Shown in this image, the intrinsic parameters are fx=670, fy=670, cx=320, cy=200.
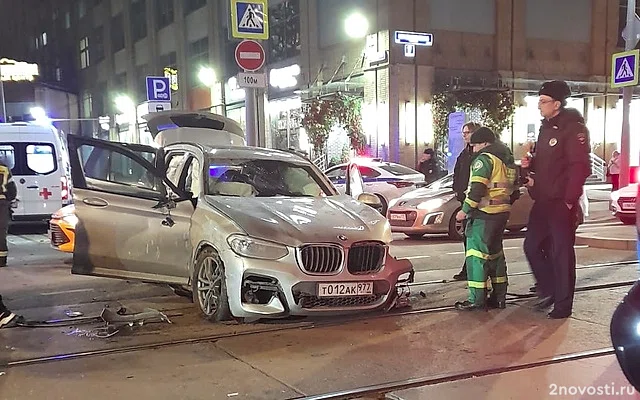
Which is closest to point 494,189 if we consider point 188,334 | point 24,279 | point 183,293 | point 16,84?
point 188,334

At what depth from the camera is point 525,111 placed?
26016 millimetres

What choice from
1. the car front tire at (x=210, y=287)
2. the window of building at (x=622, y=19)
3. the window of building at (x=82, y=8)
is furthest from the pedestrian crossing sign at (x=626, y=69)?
the window of building at (x=82, y=8)

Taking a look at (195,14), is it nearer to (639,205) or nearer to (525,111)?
(525,111)

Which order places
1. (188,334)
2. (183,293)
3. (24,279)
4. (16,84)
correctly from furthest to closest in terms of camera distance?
(16,84) → (24,279) → (183,293) → (188,334)

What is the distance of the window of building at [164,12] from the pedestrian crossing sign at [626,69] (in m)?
31.8

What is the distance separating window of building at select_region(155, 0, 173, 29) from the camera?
40456 mm

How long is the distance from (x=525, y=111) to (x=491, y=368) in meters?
22.7

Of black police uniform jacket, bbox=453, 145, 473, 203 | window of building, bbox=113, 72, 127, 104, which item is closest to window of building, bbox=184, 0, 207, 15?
window of building, bbox=113, 72, 127, 104

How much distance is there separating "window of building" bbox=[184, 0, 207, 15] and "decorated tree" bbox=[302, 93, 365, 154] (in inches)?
548

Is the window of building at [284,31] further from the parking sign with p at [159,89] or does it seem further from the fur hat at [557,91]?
the fur hat at [557,91]

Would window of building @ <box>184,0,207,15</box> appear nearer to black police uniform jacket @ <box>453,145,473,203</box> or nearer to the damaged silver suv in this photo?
black police uniform jacket @ <box>453,145,473,203</box>

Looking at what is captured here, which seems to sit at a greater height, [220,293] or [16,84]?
[16,84]

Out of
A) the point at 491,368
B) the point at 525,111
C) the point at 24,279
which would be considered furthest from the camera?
the point at 525,111

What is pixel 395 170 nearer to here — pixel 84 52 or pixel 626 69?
pixel 626 69
